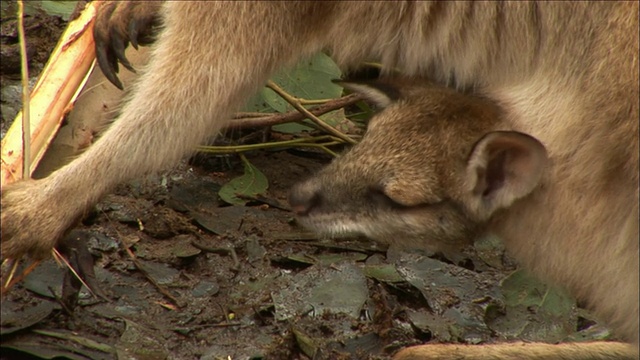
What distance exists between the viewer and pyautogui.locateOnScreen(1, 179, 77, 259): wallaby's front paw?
13.2 feet

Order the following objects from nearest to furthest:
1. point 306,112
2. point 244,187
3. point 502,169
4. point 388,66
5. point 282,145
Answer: point 502,169, point 388,66, point 244,187, point 306,112, point 282,145

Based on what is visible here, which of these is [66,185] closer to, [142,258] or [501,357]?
[142,258]

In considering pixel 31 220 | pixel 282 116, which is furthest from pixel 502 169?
pixel 282 116

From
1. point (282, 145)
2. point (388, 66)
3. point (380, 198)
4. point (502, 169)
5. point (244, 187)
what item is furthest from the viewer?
point (282, 145)

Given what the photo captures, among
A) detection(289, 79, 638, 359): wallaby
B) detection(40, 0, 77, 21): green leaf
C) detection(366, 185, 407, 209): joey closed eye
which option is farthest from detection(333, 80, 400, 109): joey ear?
detection(40, 0, 77, 21): green leaf

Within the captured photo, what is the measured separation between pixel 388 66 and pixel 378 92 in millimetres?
102

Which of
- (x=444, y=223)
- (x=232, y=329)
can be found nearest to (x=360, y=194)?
(x=444, y=223)

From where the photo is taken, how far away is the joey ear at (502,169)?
3.88 metres

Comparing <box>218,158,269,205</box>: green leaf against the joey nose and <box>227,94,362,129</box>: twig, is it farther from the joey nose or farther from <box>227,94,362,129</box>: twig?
the joey nose

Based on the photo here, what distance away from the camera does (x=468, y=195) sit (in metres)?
4.02

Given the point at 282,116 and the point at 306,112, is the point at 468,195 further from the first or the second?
the point at 282,116

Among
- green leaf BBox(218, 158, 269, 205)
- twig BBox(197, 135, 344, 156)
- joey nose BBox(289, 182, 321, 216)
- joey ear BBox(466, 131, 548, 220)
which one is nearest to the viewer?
joey ear BBox(466, 131, 548, 220)

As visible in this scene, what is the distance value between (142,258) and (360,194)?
1.23m

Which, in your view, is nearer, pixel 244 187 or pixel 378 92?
pixel 378 92
